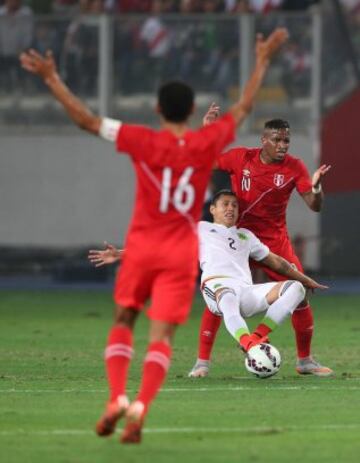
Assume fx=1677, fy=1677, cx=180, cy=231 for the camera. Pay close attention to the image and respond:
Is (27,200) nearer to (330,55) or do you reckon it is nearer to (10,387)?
(330,55)

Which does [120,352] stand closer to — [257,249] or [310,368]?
[257,249]

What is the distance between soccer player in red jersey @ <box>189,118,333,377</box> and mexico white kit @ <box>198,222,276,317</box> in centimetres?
28

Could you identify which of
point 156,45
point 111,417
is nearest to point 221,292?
point 111,417

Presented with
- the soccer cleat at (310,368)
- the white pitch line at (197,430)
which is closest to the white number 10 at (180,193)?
the white pitch line at (197,430)

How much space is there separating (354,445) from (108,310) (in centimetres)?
1389

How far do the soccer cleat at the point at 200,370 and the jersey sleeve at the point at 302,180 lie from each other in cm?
169

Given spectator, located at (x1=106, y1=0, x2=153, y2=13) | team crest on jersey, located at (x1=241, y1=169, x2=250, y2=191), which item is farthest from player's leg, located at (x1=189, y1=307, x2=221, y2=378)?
spectator, located at (x1=106, y1=0, x2=153, y2=13)

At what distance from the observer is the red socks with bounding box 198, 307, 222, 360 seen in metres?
14.4

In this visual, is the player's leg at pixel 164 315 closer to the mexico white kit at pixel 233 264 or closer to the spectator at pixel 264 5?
the mexico white kit at pixel 233 264

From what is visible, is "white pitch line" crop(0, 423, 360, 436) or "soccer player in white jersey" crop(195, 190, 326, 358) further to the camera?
"soccer player in white jersey" crop(195, 190, 326, 358)

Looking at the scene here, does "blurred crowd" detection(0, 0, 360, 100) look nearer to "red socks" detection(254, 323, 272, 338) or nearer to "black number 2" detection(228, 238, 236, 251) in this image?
"black number 2" detection(228, 238, 236, 251)

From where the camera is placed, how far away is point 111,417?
382 inches

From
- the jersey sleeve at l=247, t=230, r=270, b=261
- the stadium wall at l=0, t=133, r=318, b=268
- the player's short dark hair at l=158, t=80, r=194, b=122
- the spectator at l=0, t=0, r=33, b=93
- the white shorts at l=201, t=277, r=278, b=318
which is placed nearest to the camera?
the player's short dark hair at l=158, t=80, r=194, b=122

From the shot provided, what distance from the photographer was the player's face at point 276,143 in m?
14.2
